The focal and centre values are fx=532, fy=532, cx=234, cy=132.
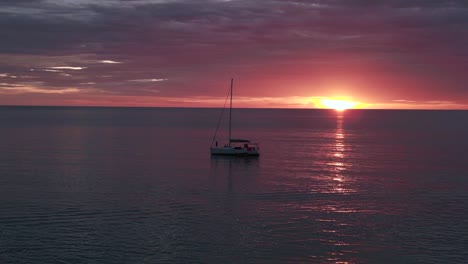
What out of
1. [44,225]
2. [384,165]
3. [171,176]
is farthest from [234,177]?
[44,225]

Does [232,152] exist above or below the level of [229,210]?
above

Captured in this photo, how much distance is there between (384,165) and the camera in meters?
86.1

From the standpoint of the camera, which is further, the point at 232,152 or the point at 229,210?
the point at 232,152

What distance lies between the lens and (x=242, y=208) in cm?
5222

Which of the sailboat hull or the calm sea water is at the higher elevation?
the sailboat hull

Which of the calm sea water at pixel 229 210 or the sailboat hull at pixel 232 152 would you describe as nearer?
the calm sea water at pixel 229 210

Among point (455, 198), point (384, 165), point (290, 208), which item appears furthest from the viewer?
point (384, 165)

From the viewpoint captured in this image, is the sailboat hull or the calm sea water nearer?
the calm sea water

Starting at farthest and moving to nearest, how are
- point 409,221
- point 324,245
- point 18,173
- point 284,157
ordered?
point 284,157, point 18,173, point 409,221, point 324,245

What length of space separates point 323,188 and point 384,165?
87.6 feet

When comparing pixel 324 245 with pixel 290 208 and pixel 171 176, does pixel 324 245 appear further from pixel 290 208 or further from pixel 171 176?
pixel 171 176

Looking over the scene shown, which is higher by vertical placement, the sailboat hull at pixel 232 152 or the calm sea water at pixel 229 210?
the sailboat hull at pixel 232 152

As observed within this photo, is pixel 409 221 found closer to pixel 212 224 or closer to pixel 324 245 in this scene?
pixel 324 245

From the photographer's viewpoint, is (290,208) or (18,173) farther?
(18,173)
